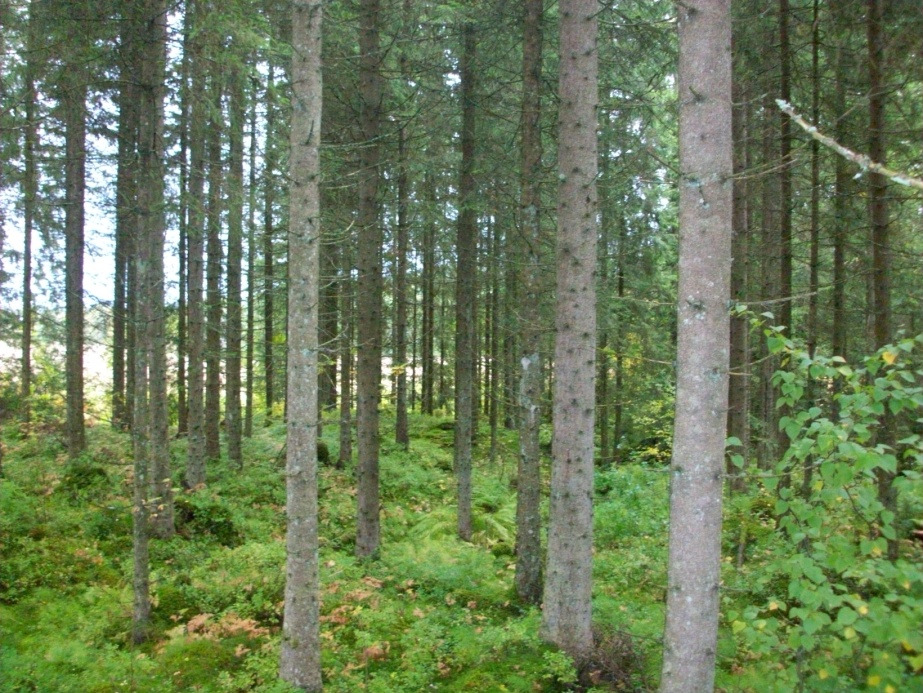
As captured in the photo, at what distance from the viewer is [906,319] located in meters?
15.0

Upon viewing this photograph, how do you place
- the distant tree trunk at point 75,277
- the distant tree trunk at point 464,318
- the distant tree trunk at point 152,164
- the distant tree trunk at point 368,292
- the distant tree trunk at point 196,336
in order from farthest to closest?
the distant tree trunk at point 75,277 < the distant tree trunk at point 196,336 < the distant tree trunk at point 464,318 < the distant tree trunk at point 368,292 < the distant tree trunk at point 152,164

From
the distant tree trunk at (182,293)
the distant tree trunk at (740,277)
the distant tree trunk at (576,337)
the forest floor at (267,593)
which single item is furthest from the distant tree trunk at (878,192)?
the distant tree trunk at (182,293)

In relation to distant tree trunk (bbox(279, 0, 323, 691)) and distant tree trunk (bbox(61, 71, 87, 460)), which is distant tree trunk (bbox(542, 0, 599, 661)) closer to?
distant tree trunk (bbox(279, 0, 323, 691))

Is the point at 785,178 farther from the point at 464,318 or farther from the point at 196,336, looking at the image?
the point at 196,336

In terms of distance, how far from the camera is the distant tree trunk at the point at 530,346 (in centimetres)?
886

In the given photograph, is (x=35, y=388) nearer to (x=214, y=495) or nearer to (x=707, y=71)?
(x=214, y=495)

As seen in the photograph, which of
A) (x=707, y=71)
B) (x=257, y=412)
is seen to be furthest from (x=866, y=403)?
(x=257, y=412)

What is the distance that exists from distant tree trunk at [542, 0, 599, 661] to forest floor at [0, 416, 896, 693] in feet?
2.27

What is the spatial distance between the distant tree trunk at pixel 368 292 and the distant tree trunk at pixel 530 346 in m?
→ 2.61

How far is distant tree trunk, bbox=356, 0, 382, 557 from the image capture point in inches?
398

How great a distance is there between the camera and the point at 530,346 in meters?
8.95

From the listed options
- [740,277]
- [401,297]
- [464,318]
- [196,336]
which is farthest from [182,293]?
[740,277]

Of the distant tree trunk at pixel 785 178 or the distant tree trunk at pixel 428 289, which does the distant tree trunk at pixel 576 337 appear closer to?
the distant tree trunk at pixel 785 178

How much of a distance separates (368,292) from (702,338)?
22.3 ft
